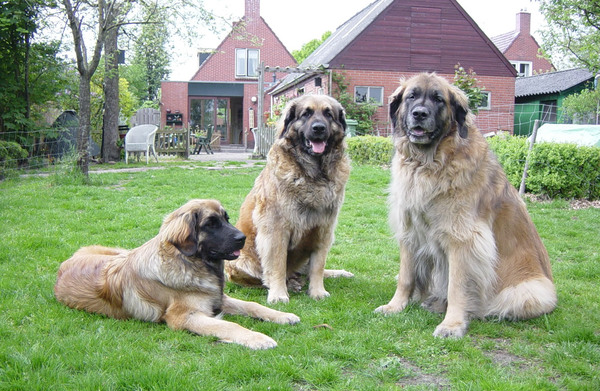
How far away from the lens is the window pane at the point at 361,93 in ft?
87.8

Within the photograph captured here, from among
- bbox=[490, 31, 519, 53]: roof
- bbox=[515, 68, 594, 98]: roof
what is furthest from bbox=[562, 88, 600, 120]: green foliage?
bbox=[490, 31, 519, 53]: roof

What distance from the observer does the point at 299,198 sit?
16.6 feet

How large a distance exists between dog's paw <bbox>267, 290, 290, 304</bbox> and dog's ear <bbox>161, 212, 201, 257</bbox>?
1.07 metres

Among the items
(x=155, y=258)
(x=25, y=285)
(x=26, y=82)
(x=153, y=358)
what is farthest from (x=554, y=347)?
(x=26, y=82)

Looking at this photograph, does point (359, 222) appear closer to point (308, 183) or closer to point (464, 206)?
point (308, 183)

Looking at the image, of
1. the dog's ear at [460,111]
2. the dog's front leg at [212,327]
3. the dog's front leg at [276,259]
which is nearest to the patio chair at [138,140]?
the dog's front leg at [276,259]

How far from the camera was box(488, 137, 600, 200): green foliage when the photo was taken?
10641 millimetres

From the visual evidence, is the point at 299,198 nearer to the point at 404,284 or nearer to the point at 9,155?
the point at 404,284

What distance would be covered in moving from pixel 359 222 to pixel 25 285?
17.9 feet

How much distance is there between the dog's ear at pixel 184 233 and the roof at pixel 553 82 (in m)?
34.4

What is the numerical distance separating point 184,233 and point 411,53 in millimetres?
25245

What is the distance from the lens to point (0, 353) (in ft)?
11.0

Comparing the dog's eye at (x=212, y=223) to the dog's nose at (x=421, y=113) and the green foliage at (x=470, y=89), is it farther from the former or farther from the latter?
the green foliage at (x=470, y=89)

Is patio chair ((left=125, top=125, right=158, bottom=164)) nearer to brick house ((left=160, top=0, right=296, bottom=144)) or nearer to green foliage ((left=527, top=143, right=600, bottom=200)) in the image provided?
green foliage ((left=527, top=143, right=600, bottom=200))
